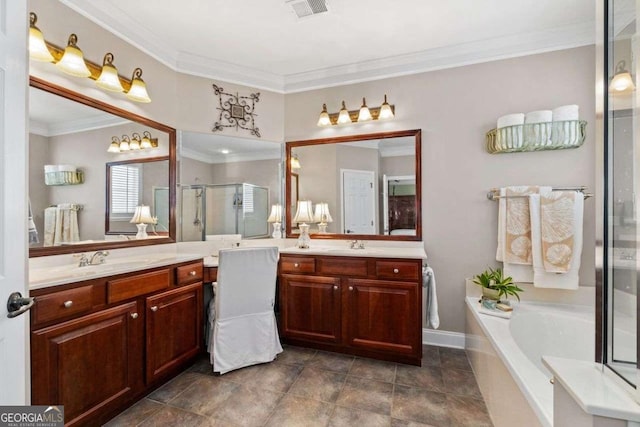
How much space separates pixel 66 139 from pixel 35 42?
21.5 inches

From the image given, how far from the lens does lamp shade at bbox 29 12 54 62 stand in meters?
1.61

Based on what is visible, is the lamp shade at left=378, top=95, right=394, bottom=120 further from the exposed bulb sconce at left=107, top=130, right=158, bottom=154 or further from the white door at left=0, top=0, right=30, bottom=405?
the white door at left=0, top=0, right=30, bottom=405

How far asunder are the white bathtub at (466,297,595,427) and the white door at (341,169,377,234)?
3.73ft

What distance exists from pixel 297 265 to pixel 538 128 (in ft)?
7.51

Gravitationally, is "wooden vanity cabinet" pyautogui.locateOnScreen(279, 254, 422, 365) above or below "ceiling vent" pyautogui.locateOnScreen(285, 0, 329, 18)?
below

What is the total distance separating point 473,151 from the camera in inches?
99.9

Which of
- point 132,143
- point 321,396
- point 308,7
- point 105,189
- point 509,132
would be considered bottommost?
point 321,396

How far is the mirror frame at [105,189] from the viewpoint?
67.5 inches

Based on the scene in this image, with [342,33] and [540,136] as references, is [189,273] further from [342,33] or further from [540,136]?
[540,136]

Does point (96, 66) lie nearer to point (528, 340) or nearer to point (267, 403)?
point (267, 403)

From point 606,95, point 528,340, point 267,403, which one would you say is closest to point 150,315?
point 267,403

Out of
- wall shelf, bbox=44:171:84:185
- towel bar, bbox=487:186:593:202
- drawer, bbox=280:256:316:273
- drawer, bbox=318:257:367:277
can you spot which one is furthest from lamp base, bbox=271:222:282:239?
towel bar, bbox=487:186:593:202

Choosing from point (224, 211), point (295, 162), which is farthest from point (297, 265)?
point (295, 162)

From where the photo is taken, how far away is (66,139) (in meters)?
1.83
